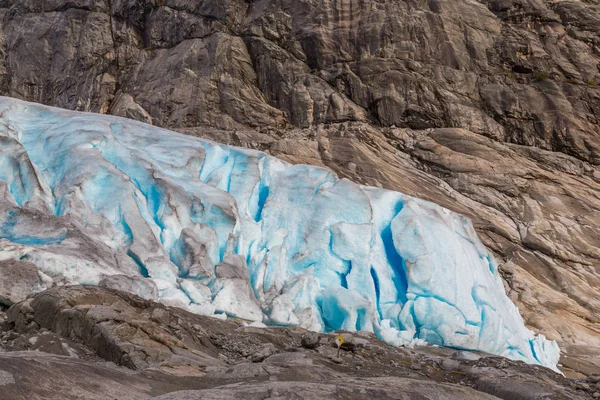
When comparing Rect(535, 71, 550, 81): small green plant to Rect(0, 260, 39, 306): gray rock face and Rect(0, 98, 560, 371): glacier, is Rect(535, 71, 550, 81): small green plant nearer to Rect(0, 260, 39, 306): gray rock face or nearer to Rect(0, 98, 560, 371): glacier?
Rect(0, 98, 560, 371): glacier

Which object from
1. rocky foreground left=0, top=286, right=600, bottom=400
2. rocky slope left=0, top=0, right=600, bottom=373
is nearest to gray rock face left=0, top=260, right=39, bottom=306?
rocky foreground left=0, top=286, right=600, bottom=400

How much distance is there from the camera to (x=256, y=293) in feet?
43.9

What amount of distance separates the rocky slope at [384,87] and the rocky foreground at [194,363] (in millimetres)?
14216

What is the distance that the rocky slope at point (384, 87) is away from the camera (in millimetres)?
24734

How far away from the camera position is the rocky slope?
24734 millimetres

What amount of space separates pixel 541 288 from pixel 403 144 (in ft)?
29.2

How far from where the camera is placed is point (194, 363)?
7613 millimetres

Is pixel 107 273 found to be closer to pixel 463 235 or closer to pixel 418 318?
pixel 418 318

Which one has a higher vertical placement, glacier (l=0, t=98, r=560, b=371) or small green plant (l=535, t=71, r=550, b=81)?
small green plant (l=535, t=71, r=550, b=81)

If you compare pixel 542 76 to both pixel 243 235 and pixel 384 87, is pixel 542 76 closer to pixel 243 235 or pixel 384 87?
pixel 384 87

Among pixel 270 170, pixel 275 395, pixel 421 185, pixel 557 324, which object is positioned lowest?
pixel 557 324

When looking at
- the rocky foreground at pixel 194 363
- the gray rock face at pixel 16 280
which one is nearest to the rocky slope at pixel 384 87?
the rocky foreground at pixel 194 363

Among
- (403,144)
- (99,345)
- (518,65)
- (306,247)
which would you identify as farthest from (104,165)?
(518,65)

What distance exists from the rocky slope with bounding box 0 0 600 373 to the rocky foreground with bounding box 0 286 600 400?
14.2 m
